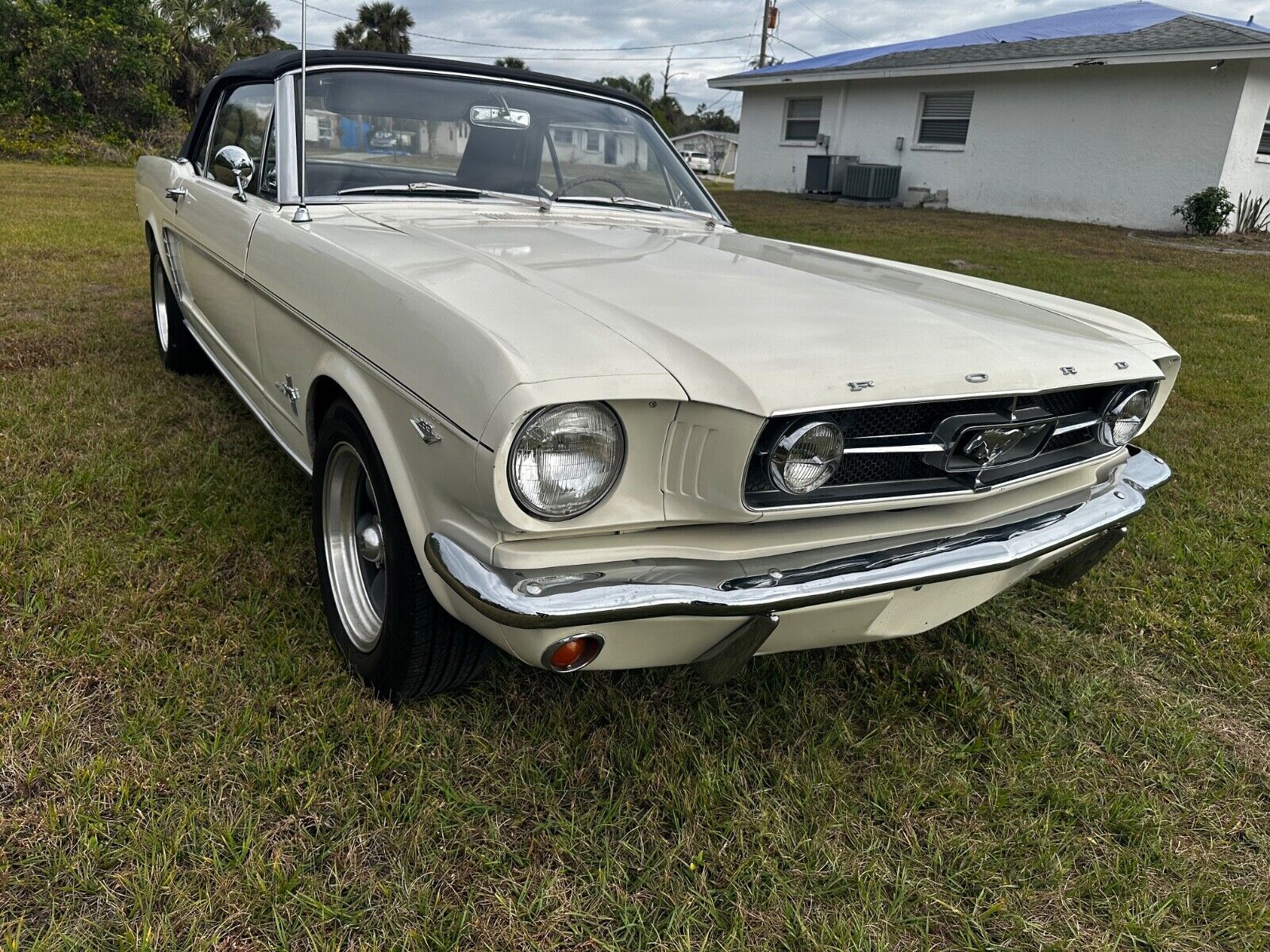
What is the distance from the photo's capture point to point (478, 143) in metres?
3.06

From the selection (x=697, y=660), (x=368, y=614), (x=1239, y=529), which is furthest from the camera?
(x=1239, y=529)

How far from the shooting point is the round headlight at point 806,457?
1610 millimetres

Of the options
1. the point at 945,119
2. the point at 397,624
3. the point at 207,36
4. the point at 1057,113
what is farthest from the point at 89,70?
the point at 397,624

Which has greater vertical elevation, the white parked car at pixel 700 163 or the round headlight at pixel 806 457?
the white parked car at pixel 700 163

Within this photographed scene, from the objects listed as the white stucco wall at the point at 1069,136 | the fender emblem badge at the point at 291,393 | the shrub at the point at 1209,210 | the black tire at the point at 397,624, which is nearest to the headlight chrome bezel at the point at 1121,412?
Result: the black tire at the point at 397,624

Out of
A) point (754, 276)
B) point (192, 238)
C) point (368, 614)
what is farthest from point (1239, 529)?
point (192, 238)

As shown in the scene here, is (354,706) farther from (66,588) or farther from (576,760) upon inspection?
(66,588)

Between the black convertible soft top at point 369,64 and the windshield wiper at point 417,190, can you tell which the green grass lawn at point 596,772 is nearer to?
the windshield wiper at point 417,190

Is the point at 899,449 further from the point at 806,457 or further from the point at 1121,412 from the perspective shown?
the point at 1121,412

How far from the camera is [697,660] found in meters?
1.74

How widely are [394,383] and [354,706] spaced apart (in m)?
0.77

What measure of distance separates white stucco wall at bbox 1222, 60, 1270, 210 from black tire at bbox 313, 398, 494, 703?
14909 mm

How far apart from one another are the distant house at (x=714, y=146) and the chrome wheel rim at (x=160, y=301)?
144ft

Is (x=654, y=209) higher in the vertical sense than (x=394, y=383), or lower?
higher
